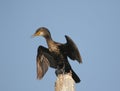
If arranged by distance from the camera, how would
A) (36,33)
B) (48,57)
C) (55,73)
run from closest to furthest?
1. (55,73)
2. (36,33)
3. (48,57)

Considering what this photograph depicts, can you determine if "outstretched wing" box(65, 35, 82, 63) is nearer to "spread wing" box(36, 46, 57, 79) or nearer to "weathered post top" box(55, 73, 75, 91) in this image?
"spread wing" box(36, 46, 57, 79)

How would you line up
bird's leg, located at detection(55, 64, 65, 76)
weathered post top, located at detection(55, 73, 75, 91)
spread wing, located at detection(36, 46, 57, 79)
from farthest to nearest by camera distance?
spread wing, located at detection(36, 46, 57, 79) < bird's leg, located at detection(55, 64, 65, 76) < weathered post top, located at detection(55, 73, 75, 91)

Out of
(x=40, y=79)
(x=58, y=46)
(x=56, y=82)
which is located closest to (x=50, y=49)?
(x=58, y=46)

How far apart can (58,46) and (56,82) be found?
3.02 meters

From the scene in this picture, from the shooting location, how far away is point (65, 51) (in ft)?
38.6

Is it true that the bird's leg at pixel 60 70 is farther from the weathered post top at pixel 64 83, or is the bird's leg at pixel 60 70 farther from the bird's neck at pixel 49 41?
the weathered post top at pixel 64 83

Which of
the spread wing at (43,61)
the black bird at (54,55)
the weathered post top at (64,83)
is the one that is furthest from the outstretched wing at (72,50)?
the weathered post top at (64,83)

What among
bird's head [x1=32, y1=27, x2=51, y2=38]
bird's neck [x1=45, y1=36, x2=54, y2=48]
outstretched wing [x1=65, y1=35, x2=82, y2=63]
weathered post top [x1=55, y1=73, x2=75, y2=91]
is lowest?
weathered post top [x1=55, y1=73, x2=75, y2=91]

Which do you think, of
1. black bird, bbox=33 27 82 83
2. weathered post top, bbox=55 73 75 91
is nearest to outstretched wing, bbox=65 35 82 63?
black bird, bbox=33 27 82 83

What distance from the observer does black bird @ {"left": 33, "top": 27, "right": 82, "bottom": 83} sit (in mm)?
11192

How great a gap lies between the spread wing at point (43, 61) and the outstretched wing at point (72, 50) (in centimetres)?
54

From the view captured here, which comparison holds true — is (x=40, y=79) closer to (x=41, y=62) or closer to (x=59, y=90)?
(x=41, y=62)

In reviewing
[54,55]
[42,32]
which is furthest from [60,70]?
[42,32]

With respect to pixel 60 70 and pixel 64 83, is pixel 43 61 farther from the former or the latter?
pixel 64 83
